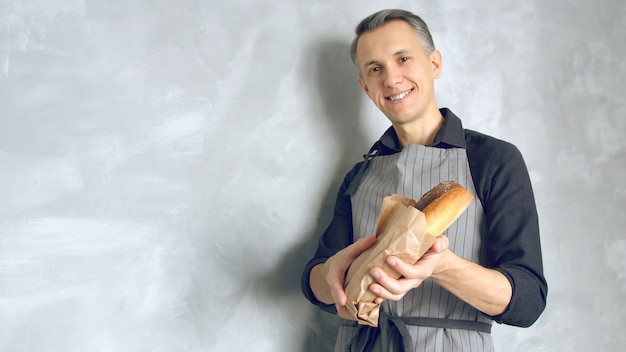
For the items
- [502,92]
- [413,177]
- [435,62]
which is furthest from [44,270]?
[502,92]

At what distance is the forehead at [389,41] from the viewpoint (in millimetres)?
1220

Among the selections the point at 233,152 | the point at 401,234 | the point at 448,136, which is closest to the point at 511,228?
the point at 448,136

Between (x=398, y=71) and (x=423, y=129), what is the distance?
13cm

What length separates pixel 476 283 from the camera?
37.5 inches

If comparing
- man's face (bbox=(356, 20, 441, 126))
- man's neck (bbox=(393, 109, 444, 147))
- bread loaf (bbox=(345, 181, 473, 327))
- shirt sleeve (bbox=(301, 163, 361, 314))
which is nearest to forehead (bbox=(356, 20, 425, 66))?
man's face (bbox=(356, 20, 441, 126))

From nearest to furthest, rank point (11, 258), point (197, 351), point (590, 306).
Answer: point (11, 258) < point (197, 351) < point (590, 306)

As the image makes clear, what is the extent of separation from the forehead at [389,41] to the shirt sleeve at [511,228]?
0.83ft

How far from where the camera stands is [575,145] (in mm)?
1539

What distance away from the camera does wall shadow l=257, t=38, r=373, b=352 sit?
52.5 inches

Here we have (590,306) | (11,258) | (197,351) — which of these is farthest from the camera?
(590,306)

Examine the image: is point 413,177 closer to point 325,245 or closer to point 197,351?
point 325,245

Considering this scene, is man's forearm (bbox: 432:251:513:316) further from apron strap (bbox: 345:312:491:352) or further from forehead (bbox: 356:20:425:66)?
forehead (bbox: 356:20:425:66)

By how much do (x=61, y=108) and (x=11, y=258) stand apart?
28 centimetres

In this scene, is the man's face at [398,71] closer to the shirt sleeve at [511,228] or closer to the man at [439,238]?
the man at [439,238]
